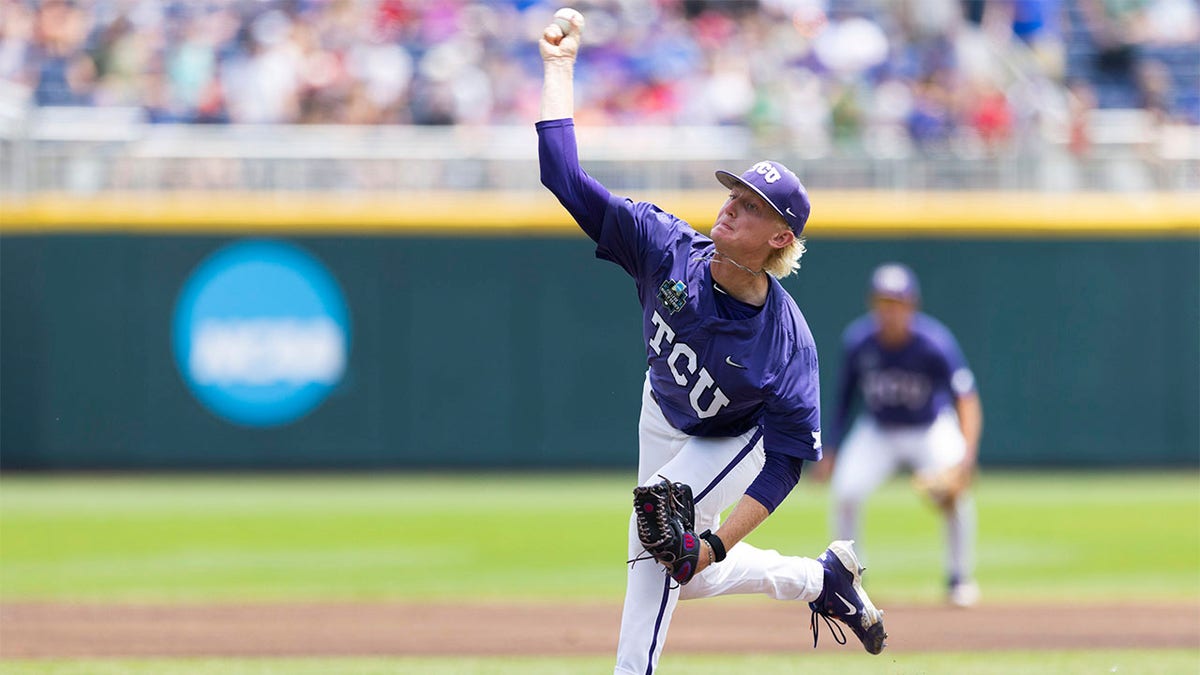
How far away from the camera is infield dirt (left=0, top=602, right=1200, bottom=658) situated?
859cm

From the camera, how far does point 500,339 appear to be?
17.5 metres

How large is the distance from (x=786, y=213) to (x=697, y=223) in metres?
10.8

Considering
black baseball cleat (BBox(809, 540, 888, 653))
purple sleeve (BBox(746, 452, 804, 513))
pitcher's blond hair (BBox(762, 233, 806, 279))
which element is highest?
pitcher's blond hair (BBox(762, 233, 806, 279))

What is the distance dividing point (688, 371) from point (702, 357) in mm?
84

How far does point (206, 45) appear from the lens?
18.0 m

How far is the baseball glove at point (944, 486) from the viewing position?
33.9ft

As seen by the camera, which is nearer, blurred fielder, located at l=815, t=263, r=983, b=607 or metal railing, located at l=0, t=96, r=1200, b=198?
blurred fielder, located at l=815, t=263, r=983, b=607

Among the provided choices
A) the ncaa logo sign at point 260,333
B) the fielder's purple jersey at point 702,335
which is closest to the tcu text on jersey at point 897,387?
the fielder's purple jersey at point 702,335

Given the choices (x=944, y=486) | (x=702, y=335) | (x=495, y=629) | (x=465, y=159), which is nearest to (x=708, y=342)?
(x=702, y=335)

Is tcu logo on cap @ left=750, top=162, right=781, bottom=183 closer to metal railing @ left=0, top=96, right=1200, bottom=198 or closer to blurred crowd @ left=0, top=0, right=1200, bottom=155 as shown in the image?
metal railing @ left=0, top=96, right=1200, bottom=198

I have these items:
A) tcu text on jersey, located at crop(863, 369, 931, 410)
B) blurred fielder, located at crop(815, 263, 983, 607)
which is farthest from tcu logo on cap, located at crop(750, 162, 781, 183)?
tcu text on jersey, located at crop(863, 369, 931, 410)

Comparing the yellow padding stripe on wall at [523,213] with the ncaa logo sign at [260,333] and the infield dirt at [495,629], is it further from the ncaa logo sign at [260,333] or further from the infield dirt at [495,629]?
the infield dirt at [495,629]

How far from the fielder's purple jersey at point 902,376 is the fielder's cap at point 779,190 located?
17.6ft

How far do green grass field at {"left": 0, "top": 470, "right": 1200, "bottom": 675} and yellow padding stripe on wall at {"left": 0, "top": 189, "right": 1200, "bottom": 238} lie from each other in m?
2.53
